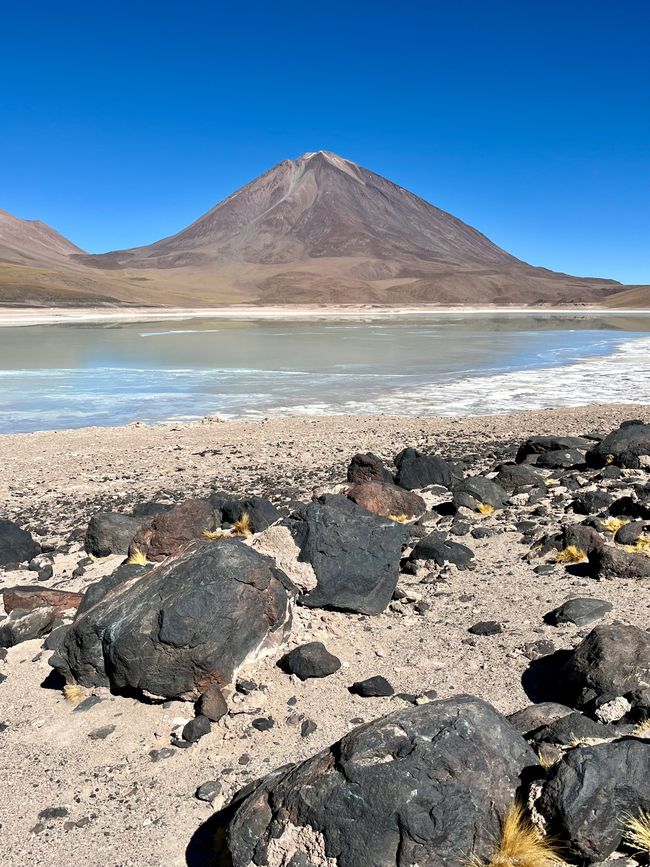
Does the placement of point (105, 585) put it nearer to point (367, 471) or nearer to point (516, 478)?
point (367, 471)

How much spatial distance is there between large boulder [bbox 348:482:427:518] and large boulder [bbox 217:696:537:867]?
4263 millimetres

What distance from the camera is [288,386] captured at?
731 inches

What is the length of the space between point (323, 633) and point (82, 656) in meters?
1.49

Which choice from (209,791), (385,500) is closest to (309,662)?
(209,791)

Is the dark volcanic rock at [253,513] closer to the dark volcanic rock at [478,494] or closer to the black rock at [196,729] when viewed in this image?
the dark volcanic rock at [478,494]

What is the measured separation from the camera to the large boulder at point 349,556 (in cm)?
513

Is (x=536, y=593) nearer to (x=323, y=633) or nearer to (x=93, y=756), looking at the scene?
(x=323, y=633)

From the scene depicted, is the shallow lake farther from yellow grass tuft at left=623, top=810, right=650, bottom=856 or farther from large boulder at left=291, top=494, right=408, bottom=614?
yellow grass tuft at left=623, top=810, right=650, bottom=856

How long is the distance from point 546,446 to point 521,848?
24.2 feet

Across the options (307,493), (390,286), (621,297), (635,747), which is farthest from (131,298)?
(635,747)

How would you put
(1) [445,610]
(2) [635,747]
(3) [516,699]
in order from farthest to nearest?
(1) [445,610]
(3) [516,699]
(2) [635,747]

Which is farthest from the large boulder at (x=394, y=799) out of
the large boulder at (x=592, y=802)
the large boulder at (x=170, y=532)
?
the large boulder at (x=170, y=532)

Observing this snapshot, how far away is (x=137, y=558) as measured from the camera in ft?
19.2

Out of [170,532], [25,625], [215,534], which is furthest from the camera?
[215,534]
